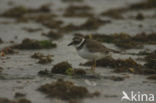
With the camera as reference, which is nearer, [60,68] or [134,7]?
[60,68]

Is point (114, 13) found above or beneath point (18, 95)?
above

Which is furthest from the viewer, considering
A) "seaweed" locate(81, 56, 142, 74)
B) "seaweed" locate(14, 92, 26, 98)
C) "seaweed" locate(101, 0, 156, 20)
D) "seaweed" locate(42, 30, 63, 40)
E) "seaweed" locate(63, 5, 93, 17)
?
Result: "seaweed" locate(101, 0, 156, 20)

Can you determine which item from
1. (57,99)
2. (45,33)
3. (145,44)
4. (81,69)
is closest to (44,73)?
(81,69)

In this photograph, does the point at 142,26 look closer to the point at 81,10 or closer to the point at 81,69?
the point at 81,10

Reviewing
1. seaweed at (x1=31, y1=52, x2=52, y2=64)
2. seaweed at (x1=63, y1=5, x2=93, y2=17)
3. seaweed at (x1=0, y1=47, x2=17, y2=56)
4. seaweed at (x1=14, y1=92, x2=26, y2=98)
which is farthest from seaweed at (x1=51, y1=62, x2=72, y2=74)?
seaweed at (x1=63, y1=5, x2=93, y2=17)

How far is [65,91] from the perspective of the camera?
29.8 feet

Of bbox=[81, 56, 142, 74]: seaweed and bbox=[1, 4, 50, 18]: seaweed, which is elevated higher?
bbox=[1, 4, 50, 18]: seaweed

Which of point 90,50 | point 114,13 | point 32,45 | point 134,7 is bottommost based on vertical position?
point 90,50

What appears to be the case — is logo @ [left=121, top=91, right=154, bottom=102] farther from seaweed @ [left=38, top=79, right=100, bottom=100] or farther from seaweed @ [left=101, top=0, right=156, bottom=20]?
seaweed @ [left=101, top=0, right=156, bottom=20]

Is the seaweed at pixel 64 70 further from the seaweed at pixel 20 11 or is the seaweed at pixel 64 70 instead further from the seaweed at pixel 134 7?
the seaweed at pixel 134 7

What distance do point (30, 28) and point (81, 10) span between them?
6.12 metres

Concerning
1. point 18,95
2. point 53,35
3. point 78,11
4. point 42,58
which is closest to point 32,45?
point 42,58

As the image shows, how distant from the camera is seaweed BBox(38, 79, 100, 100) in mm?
8961

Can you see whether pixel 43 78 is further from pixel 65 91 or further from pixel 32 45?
pixel 32 45
